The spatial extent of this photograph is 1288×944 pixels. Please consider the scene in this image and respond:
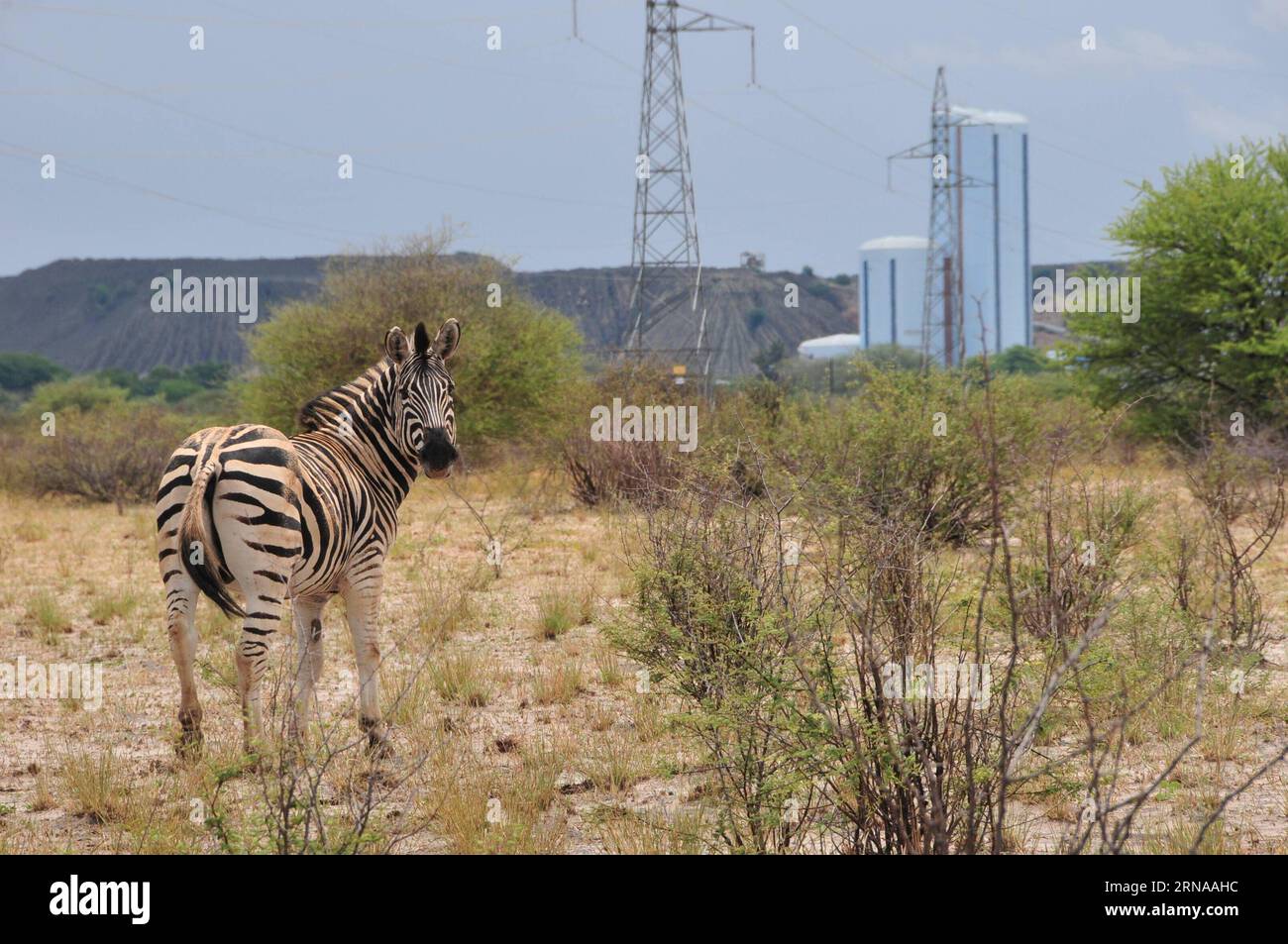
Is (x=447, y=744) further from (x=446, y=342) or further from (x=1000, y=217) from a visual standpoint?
(x=1000, y=217)

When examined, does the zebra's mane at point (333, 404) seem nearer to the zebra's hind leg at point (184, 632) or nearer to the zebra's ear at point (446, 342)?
the zebra's ear at point (446, 342)

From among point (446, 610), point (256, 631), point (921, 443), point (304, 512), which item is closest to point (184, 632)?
point (256, 631)

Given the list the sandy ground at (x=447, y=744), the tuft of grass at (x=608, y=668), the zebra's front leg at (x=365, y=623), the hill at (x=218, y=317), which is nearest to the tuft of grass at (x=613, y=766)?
the sandy ground at (x=447, y=744)

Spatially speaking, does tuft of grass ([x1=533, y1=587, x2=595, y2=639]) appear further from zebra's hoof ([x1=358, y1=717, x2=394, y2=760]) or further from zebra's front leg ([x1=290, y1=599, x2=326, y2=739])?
zebra's hoof ([x1=358, y1=717, x2=394, y2=760])

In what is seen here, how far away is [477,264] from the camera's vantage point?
27125mm

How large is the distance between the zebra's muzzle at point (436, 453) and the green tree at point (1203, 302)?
57.0ft

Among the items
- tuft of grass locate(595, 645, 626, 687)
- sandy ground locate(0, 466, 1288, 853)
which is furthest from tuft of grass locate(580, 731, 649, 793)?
tuft of grass locate(595, 645, 626, 687)

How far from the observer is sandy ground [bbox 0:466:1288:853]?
15.0 feet

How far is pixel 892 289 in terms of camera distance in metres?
96.6

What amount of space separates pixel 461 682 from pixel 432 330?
1689cm

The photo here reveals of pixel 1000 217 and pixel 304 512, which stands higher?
pixel 1000 217

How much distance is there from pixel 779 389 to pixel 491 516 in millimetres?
5124

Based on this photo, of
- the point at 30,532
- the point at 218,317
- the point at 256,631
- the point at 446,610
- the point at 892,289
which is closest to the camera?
the point at 256,631
